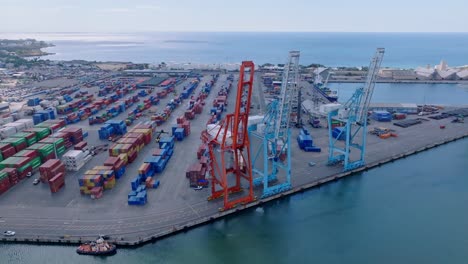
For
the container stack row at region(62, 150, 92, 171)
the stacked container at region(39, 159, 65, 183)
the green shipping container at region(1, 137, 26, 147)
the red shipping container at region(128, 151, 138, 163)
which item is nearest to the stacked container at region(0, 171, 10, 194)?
the stacked container at region(39, 159, 65, 183)

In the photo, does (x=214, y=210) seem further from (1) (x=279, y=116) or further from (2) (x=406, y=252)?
(2) (x=406, y=252)

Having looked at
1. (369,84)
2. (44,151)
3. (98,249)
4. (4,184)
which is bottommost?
(98,249)

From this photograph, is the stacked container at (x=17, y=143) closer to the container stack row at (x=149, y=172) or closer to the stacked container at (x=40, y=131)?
the stacked container at (x=40, y=131)

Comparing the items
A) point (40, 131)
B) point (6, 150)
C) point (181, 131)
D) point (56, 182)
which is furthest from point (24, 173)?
point (181, 131)

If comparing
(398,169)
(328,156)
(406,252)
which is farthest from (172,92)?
(406,252)

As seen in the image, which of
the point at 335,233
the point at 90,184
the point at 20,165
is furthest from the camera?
the point at 20,165

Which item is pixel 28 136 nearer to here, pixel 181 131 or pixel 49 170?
pixel 49 170

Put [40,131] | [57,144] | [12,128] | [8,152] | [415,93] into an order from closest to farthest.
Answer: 1. [8,152]
2. [57,144]
3. [40,131]
4. [12,128]
5. [415,93]
